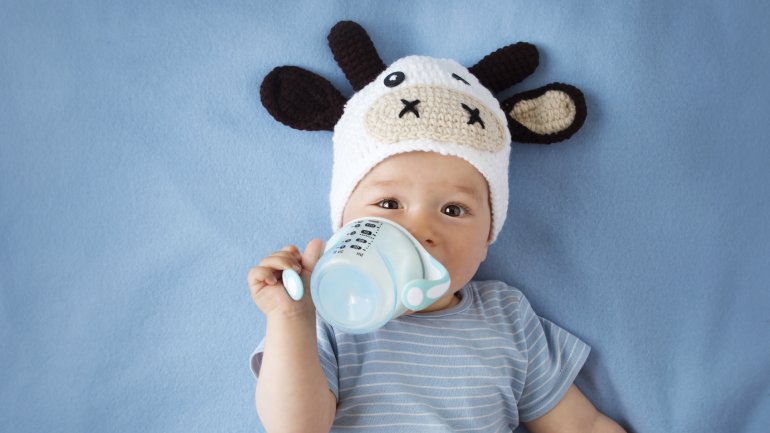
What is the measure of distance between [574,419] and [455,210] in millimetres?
483

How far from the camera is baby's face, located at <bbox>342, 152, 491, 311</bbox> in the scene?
1.05 m

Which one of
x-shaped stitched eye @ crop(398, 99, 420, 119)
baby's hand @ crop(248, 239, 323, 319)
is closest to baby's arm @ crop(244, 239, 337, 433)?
baby's hand @ crop(248, 239, 323, 319)

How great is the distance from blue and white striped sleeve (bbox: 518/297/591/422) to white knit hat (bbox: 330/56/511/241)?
24 cm

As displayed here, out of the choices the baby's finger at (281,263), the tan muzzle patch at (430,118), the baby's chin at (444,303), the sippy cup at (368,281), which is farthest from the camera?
the baby's chin at (444,303)

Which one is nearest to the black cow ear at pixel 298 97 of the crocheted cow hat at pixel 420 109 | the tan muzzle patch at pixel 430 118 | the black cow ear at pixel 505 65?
the crocheted cow hat at pixel 420 109

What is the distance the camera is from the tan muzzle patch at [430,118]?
1067mm

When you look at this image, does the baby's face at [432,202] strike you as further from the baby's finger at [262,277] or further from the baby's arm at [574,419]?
the baby's arm at [574,419]

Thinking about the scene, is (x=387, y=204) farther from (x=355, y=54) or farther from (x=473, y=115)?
(x=355, y=54)

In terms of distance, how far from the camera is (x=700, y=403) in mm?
1279

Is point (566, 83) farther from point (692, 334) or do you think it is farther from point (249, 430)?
point (249, 430)

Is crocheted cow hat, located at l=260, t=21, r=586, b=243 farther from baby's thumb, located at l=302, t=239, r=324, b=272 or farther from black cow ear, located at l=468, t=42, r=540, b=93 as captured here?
baby's thumb, located at l=302, t=239, r=324, b=272

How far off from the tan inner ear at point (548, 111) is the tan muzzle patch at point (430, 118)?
171mm

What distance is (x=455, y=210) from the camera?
1.12 metres

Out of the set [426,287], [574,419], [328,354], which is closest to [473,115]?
[426,287]
